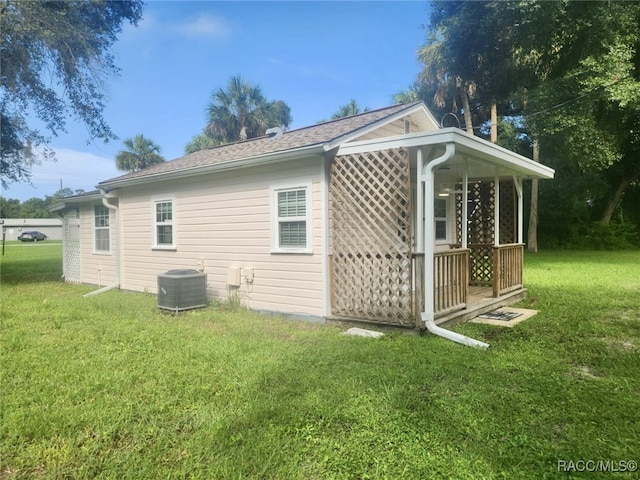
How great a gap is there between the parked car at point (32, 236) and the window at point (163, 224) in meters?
47.0

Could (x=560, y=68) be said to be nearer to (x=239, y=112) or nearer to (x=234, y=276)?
(x=234, y=276)

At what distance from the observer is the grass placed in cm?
241

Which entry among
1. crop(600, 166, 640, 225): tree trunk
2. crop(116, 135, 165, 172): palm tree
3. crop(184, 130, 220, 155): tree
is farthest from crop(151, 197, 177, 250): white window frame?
crop(116, 135, 165, 172): palm tree

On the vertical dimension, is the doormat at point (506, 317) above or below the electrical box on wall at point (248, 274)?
below

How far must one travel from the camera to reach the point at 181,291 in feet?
22.6

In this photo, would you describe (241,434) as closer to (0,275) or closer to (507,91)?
(0,275)

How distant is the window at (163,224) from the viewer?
859 centimetres

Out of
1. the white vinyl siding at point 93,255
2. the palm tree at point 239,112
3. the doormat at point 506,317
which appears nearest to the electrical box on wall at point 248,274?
the doormat at point 506,317

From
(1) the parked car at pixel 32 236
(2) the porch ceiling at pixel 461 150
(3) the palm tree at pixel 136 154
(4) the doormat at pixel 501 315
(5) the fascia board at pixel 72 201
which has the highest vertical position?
(3) the palm tree at pixel 136 154

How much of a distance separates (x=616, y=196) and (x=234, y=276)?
2017 centimetres

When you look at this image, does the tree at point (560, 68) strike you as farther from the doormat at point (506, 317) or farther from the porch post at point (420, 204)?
the porch post at point (420, 204)

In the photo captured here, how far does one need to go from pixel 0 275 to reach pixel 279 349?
501 inches

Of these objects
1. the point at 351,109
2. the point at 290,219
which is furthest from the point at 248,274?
the point at 351,109

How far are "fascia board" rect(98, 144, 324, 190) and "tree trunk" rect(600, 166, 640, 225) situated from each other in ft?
63.9
